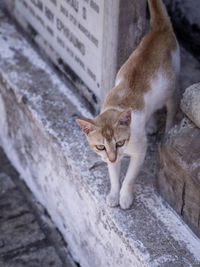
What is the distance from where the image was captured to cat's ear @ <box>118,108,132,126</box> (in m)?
2.15

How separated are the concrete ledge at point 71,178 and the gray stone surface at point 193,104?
0.50 m

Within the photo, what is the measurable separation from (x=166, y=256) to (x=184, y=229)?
0.64 ft

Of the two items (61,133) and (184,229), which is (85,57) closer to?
(61,133)

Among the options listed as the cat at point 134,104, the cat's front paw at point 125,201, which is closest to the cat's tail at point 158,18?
the cat at point 134,104

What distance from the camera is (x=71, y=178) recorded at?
9.22 feet

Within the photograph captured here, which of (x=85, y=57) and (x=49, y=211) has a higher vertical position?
(x=85, y=57)

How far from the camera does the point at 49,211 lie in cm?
331

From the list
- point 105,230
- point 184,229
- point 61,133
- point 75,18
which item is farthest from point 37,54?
point 184,229

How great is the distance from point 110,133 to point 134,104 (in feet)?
1.01

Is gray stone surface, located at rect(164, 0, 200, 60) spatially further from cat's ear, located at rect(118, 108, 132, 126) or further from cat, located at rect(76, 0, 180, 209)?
cat's ear, located at rect(118, 108, 132, 126)

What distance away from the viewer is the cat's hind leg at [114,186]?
2449 millimetres

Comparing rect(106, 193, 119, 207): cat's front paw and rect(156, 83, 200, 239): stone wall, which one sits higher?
rect(156, 83, 200, 239): stone wall

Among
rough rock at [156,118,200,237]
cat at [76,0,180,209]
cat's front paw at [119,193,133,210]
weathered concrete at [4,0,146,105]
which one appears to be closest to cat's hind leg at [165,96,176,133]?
cat at [76,0,180,209]

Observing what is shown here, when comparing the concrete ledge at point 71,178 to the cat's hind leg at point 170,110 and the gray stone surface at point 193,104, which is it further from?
the gray stone surface at point 193,104
